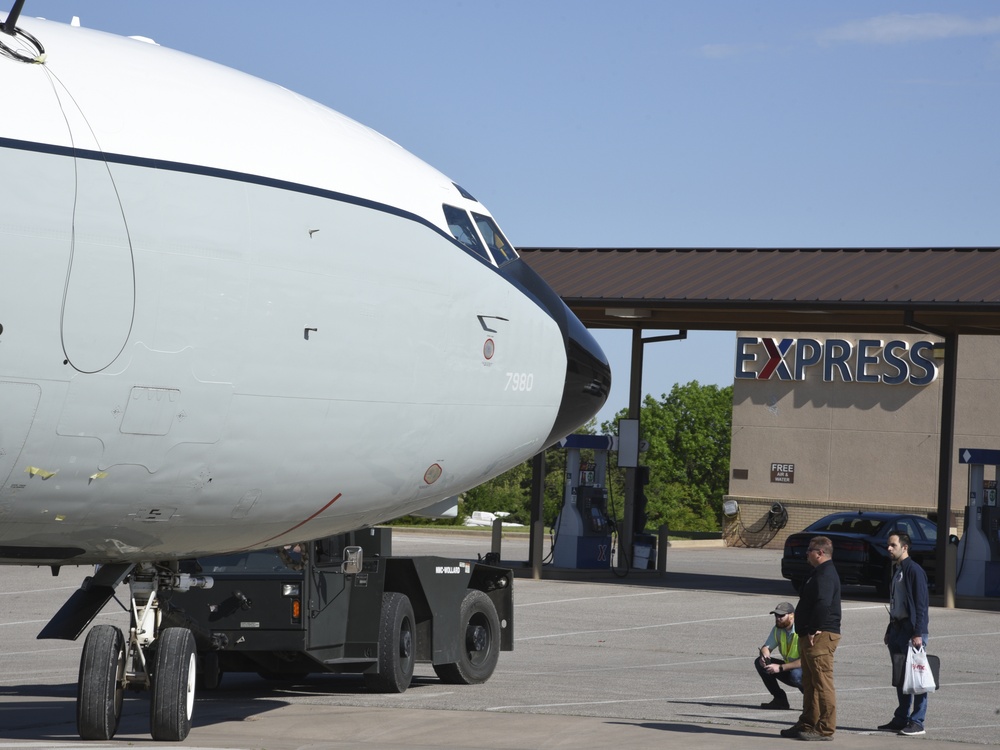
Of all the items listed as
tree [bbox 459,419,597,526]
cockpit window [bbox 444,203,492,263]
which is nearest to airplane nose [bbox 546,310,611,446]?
cockpit window [bbox 444,203,492,263]

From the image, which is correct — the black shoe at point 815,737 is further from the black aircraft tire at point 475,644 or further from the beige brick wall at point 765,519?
the beige brick wall at point 765,519

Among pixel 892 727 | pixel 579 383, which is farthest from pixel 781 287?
pixel 579 383

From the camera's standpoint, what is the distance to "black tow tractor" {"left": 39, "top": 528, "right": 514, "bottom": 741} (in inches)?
379

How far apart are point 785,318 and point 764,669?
16.4 meters

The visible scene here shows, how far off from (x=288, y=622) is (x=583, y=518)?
17.7 metres

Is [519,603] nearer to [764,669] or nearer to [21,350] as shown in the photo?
[764,669]

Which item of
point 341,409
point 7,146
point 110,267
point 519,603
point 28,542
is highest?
point 7,146

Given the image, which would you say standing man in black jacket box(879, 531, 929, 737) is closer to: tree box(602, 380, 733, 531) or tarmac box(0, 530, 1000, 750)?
tarmac box(0, 530, 1000, 750)

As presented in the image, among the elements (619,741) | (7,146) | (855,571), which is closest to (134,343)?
(7,146)

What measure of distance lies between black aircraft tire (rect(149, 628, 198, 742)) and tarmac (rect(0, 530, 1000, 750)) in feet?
1.00

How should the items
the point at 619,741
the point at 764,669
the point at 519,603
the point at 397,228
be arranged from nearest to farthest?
the point at 397,228, the point at 619,741, the point at 764,669, the point at 519,603

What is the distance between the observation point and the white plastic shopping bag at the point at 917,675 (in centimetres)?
1185

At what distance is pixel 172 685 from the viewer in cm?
Answer: 960

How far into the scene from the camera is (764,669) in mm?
13352
